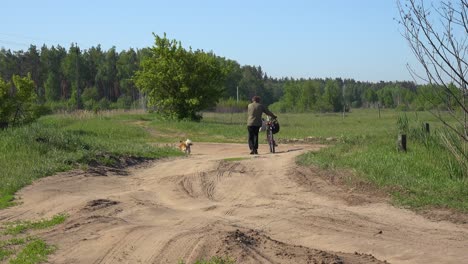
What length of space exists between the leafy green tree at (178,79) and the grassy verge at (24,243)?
2982 cm

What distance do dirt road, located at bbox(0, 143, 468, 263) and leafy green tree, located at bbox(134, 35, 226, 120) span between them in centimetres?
2646

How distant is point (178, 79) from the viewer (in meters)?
38.3

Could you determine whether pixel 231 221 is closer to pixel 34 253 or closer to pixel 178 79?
pixel 34 253

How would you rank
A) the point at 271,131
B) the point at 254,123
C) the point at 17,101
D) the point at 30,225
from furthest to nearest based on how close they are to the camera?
the point at 17,101 < the point at 271,131 < the point at 254,123 < the point at 30,225

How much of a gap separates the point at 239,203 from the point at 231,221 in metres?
1.58

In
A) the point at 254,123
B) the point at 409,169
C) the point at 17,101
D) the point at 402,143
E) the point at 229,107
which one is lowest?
the point at 409,169

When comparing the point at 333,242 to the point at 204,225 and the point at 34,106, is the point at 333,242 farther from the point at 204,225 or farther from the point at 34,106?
the point at 34,106

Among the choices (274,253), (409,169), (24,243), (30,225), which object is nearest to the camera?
(274,253)

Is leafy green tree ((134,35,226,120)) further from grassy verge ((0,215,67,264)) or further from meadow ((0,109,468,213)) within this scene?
grassy verge ((0,215,67,264))

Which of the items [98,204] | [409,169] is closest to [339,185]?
[409,169]

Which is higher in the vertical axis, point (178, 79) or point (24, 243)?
point (178, 79)

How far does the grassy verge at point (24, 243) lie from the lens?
657 centimetres

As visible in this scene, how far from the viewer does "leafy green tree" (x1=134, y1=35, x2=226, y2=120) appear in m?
38.6

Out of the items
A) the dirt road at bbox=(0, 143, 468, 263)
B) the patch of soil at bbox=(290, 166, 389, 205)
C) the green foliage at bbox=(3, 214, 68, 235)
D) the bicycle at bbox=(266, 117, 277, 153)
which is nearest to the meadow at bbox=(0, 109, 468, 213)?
the patch of soil at bbox=(290, 166, 389, 205)
